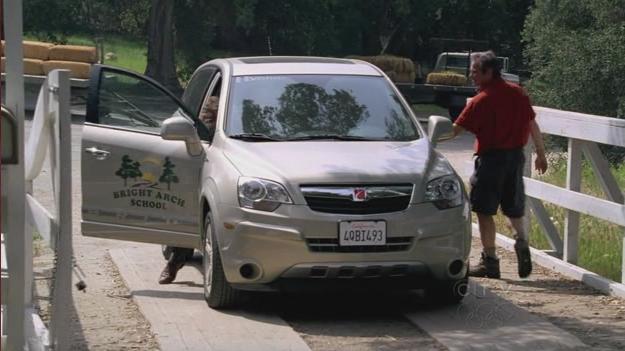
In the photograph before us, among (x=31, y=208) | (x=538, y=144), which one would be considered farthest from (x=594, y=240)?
(x=31, y=208)

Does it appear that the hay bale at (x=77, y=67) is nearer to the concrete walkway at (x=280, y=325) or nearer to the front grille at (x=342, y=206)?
the concrete walkway at (x=280, y=325)

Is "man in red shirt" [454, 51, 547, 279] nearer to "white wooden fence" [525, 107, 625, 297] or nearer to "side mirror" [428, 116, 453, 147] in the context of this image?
"side mirror" [428, 116, 453, 147]

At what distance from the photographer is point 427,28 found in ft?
130

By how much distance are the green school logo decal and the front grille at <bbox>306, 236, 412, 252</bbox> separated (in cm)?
141

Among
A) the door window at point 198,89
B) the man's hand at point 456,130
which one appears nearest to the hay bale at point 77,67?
the door window at point 198,89

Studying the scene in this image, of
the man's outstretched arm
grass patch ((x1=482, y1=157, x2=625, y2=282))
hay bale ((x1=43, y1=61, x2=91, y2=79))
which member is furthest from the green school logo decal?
hay bale ((x1=43, y1=61, x2=91, y2=79))

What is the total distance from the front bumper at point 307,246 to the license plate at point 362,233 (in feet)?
0.12

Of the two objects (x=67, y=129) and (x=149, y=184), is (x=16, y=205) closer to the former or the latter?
(x=67, y=129)

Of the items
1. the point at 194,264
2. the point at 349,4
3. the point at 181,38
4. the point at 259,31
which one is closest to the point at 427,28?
the point at 349,4

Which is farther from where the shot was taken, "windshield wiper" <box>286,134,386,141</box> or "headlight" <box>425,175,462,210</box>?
"windshield wiper" <box>286,134,386,141</box>

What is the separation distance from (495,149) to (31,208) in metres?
4.19

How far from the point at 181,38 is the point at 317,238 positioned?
89.4 feet

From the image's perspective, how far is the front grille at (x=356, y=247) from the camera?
748 cm

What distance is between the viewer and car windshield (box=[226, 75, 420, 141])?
27.8 ft
